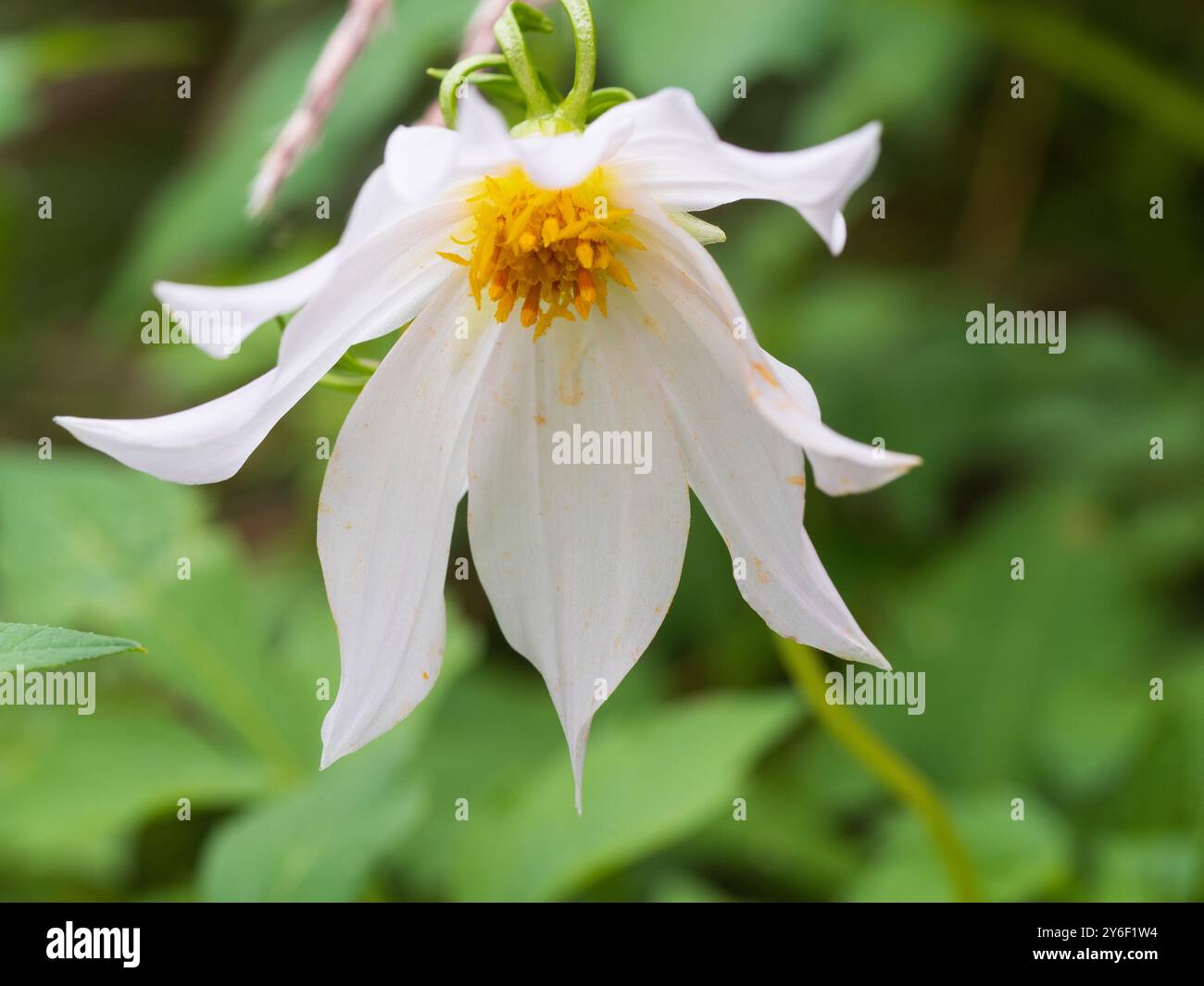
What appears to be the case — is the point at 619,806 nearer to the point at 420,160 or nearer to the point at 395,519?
the point at 395,519

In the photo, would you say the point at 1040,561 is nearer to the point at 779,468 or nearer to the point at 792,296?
the point at 792,296

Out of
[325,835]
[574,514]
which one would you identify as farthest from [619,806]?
[574,514]

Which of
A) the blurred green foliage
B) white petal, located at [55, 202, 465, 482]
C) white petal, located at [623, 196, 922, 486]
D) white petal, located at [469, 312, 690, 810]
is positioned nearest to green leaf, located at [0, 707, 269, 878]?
the blurred green foliage

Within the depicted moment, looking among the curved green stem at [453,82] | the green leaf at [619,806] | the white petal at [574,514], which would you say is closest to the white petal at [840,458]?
the white petal at [574,514]

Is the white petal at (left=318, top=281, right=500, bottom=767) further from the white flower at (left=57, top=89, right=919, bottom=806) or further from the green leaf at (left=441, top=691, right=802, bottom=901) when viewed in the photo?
the green leaf at (left=441, top=691, right=802, bottom=901)

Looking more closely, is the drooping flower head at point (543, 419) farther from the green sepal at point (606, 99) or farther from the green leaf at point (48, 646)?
the green leaf at point (48, 646)

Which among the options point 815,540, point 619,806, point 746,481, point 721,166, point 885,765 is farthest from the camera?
point 815,540
